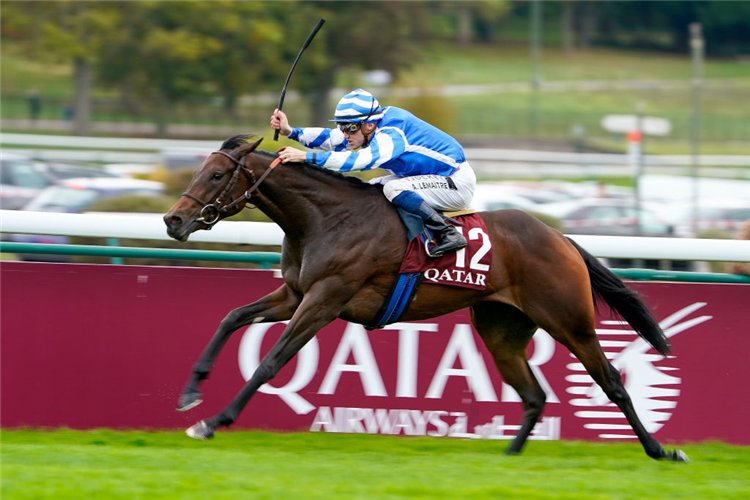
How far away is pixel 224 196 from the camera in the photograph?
520cm

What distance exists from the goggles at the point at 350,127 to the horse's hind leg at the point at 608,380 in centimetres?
157

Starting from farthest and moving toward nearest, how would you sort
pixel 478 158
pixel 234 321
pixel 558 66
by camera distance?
pixel 558 66 < pixel 478 158 < pixel 234 321

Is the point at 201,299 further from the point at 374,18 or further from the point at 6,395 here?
the point at 374,18

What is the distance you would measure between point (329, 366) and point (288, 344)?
1.00m

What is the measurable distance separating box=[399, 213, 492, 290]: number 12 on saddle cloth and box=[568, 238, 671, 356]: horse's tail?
67 cm

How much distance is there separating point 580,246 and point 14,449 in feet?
10.8

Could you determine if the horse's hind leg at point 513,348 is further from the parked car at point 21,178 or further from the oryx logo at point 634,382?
the parked car at point 21,178

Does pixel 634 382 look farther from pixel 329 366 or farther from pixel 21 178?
pixel 21 178

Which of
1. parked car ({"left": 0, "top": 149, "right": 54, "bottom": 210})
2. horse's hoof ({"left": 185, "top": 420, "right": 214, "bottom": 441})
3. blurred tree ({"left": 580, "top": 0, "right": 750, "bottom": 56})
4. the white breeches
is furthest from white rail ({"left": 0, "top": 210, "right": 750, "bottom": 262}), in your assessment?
blurred tree ({"left": 580, "top": 0, "right": 750, "bottom": 56})

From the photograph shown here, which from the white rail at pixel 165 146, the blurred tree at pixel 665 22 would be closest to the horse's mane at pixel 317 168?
the white rail at pixel 165 146

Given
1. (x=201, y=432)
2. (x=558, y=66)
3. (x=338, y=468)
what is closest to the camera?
(x=338, y=468)

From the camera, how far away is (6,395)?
598cm

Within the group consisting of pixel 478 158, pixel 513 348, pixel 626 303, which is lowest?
pixel 513 348

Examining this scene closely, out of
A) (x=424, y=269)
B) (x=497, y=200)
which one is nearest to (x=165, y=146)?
(x=497, y=200)
